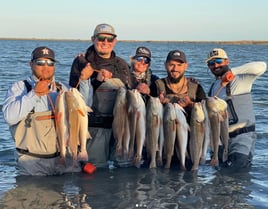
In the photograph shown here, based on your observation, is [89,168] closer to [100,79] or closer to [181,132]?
[100,79]

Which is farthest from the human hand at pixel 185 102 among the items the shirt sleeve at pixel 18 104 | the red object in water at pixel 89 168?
the shirt sleeve at pixel 18 104

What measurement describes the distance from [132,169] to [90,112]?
1432 mm

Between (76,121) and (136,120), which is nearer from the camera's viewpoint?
(76,121)

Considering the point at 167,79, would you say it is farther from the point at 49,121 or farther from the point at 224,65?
the point at 49,121

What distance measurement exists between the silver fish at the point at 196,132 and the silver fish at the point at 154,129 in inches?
19.7

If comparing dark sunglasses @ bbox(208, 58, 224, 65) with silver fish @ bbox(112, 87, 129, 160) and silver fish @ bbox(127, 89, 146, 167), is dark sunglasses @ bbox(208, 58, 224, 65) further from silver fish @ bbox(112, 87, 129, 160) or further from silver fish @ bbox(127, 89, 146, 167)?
silver fish @ bbox(112, 87, 129, 160)

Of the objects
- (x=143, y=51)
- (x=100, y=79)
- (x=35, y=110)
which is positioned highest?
(x=143, y=51)

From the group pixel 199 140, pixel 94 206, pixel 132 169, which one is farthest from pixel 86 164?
pixel 199 140

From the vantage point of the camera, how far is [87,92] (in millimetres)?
7449

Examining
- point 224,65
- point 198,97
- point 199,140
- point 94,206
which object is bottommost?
point 94,206

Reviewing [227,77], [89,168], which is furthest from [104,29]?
[89,168]

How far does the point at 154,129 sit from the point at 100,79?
1.20 m

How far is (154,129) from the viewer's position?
24.3ft

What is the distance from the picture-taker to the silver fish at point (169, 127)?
733cm
